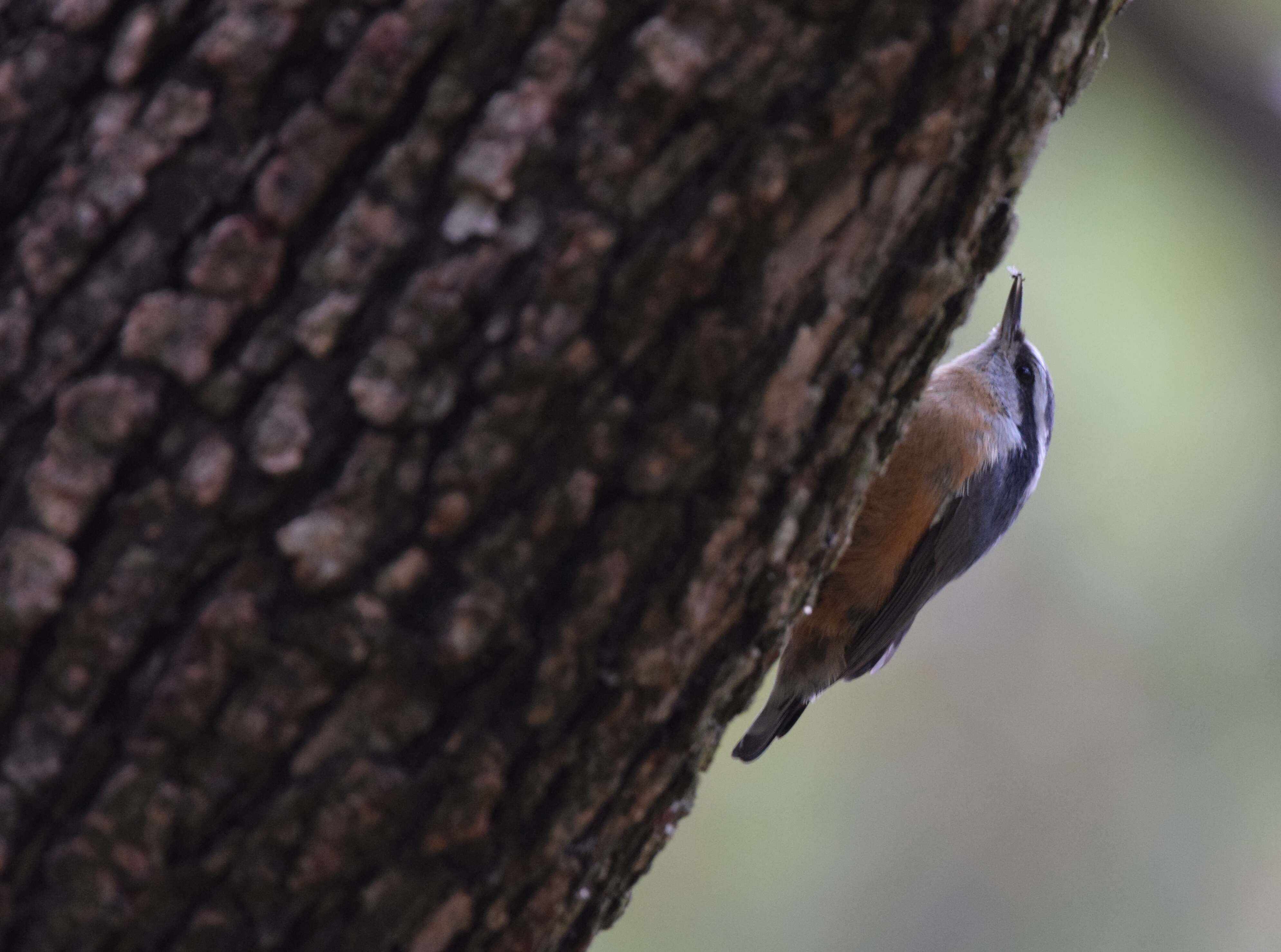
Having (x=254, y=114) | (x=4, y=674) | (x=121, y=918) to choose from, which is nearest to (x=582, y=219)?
(x=254, y=114)

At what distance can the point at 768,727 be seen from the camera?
3.19m

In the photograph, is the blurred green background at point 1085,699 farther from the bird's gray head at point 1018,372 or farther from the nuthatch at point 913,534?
the nuthatch at point 913,534

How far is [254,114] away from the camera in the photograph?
3.59 ft

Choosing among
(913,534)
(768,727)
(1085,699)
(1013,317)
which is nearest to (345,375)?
(913,534)

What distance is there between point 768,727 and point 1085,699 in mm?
3757

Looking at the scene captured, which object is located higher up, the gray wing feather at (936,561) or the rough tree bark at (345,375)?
the rough tree bark at (345,375)

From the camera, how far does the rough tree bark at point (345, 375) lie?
109cm

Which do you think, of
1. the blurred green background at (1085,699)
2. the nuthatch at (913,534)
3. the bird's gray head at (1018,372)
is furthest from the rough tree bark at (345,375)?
the blurred green background at (1085,699)

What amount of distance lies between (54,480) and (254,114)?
0.39 meters

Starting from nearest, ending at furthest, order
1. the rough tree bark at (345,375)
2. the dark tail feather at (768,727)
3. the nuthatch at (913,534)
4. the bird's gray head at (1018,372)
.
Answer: the rough tree bark at (345,375) < the nuthatch at (913,534) < the dark tail feather at (768,727) < the bird's gray head at (1018,372)

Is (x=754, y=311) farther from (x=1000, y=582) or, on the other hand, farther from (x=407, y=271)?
(x=1000, y=582)

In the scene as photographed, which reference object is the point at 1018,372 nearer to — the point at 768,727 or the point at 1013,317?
the point at 1013,317

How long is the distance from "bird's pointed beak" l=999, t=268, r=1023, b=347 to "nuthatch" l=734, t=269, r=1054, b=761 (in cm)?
4

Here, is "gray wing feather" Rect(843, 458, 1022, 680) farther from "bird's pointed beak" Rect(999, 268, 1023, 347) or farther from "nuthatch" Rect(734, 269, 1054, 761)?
"bird's pointed beak" Rect(999, 268, 1023, 347)
